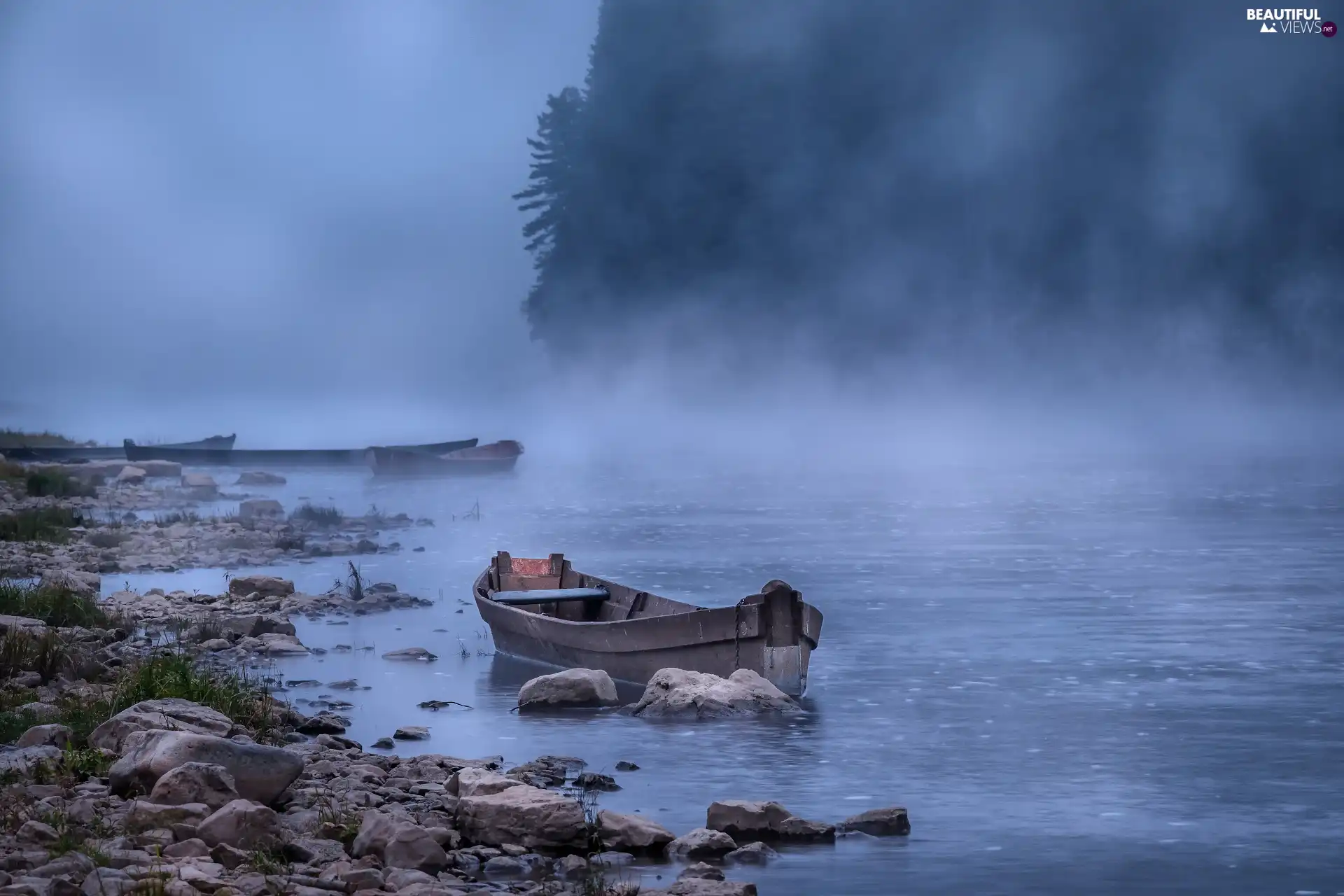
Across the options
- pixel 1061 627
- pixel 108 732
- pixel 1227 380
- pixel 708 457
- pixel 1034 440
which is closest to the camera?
pixel 108 732

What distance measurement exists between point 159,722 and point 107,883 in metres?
3.14

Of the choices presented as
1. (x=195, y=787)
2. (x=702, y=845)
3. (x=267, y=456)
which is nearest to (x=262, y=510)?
(x=267, y=456)

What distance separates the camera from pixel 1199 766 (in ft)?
49.0

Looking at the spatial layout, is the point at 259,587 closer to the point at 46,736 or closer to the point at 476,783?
the point at 46,736

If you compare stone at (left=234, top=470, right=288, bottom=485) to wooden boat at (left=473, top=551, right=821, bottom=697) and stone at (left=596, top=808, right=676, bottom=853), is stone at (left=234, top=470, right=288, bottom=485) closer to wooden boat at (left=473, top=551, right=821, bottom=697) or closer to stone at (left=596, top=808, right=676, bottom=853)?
wooden boat at (left=473, top=551, right=821, bottom=697)

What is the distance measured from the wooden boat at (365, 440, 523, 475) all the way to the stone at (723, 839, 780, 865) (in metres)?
48.2

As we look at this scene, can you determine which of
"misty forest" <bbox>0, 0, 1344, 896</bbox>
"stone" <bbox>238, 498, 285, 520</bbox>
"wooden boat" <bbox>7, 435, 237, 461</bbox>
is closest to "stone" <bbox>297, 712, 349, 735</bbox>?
"misty forest" <bbox>0, 0, 1344, 896</bbox>

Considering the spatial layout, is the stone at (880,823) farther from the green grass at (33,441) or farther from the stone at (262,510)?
the green grass at (33,441)

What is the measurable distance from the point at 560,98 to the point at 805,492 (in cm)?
6186

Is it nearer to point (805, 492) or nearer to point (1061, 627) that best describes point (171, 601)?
point (1061, 627)

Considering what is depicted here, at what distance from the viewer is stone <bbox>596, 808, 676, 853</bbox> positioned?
36.8 ft

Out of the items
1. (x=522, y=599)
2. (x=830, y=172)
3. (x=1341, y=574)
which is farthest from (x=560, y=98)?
(x=522, y=599)

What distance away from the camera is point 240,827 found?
9.83 meters

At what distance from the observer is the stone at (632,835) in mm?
11227
